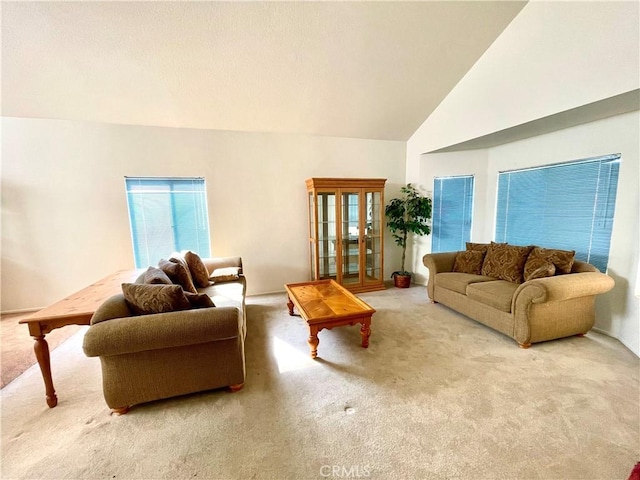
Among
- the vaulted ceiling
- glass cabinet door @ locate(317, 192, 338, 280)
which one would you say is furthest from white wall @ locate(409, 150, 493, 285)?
glass cabinet door @ locate(317, 192, 338, 280)

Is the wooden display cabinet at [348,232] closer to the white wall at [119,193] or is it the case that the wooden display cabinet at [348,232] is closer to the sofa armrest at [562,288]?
the white wall at [119,193]

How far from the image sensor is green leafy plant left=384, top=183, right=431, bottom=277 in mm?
4098

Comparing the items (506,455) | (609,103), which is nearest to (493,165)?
(609,103)

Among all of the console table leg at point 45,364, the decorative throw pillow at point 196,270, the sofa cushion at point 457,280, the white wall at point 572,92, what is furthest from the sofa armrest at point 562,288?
the console table leg at point 45,364

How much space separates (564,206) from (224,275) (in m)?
4.03

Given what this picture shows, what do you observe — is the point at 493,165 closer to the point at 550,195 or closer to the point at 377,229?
the point at 550,195

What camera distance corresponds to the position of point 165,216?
140 inches

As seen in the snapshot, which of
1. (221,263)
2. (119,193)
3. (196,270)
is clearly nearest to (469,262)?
(221,263)

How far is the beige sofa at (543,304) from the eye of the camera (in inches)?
89.9

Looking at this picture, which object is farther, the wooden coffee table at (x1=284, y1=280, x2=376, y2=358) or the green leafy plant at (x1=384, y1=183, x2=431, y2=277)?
the green leafy plant at (x1=384, y1=183, x2=431, y2=277)

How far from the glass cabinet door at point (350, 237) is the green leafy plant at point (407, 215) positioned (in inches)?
25.6

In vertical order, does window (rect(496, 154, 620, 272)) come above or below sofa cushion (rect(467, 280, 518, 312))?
above

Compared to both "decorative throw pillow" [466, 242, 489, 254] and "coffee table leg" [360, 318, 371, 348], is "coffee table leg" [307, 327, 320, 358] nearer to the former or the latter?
"coffee table leg" [360, 318, 371, 348]

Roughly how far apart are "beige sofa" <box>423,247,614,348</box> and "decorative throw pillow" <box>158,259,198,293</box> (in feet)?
9.72
